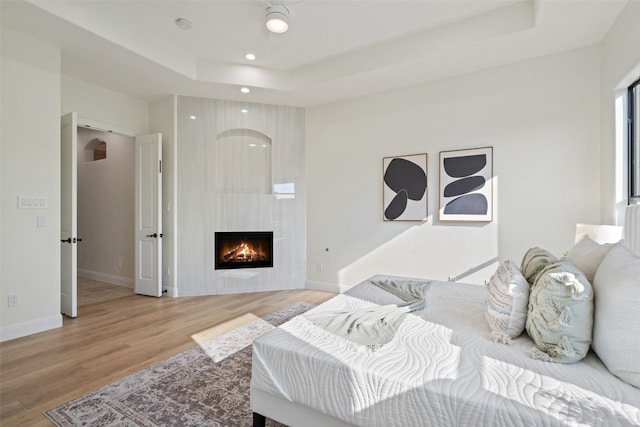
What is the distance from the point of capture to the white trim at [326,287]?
461 centimetres

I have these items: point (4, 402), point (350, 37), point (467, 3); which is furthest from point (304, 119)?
point (4, 402)

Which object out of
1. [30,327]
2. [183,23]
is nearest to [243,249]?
[30,327]

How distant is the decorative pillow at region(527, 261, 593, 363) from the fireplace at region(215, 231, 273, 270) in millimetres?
3913

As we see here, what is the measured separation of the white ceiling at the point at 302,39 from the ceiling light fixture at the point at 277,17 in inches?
3.9

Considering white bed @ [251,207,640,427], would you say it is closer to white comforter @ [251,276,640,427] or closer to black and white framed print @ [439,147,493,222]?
white comforter @ [251,276,640,427]

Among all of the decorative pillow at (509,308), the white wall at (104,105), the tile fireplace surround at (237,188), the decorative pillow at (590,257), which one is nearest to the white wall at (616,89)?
the decorative pillow at (590,257)

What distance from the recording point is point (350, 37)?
3432 millimetres

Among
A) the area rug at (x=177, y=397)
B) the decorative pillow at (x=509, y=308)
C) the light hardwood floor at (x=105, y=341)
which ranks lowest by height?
the light hardwood floor at (x=105, y=341)

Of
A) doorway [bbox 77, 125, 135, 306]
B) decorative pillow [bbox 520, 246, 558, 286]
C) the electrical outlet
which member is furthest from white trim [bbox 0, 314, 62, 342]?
decorative pillow [bbox 520, 246, 558, 286]

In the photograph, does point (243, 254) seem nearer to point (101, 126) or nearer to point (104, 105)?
point (101, 126)

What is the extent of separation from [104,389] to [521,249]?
403cm

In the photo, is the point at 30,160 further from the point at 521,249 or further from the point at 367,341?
the point at 521,249

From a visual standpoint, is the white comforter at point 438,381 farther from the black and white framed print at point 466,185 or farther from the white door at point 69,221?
the white door at point 69,221

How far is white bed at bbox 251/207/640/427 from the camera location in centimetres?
104
